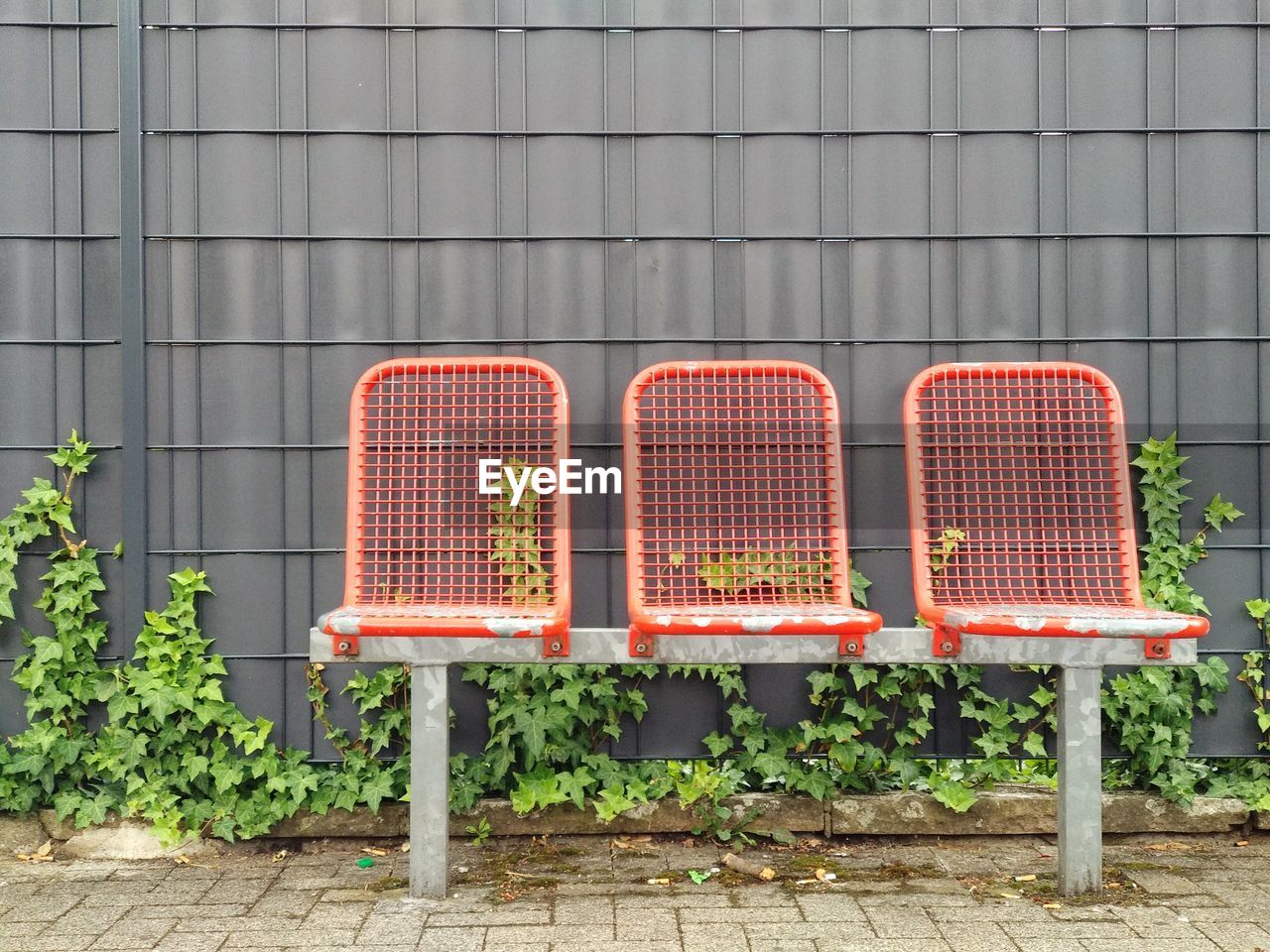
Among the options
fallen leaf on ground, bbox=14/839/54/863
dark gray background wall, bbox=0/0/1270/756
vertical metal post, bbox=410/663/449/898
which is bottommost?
fallen leaf on ground, bbox=14/839/54/863

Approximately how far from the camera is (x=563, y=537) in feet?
8.59

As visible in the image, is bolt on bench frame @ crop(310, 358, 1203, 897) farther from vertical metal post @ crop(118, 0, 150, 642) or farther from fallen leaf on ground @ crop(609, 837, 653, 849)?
vertical metal post @ crop(118, 0, 150, 642)

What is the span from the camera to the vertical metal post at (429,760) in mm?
2404

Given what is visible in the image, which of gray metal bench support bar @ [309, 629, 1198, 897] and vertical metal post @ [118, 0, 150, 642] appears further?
vertical metal post @ [118, 0, 150, 642]

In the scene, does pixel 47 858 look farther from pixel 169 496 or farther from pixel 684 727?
pixel 684 727

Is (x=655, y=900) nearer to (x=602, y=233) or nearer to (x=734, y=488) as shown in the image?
(x=734, y=488)

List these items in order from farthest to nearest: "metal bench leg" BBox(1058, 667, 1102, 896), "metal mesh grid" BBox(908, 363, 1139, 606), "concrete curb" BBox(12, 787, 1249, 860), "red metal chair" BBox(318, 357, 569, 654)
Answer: "concrete curb" BBox(12, 787, 1249, 860) → "metal mesh grid" BBox(908, 363, 1139, 606) → "red metal chair" BBox(318, 357, 569, 654) → "metal bench leg" BBox(1058, 667, 1102, 896)

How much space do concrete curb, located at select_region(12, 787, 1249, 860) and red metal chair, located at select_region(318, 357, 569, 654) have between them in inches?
26.8

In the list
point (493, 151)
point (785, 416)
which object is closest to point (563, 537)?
point (785, 416)

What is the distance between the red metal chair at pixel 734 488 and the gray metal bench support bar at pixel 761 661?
6.3 inches

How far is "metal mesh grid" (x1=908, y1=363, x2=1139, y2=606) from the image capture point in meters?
2.84

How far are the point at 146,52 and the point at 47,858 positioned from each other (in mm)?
2366

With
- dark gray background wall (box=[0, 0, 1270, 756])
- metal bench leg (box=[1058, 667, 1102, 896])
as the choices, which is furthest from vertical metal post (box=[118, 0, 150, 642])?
metal bench leg (box=[1058, 667, 1102, 896])

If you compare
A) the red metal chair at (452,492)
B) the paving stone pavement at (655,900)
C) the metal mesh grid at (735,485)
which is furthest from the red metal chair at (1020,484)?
the red metal chair at (452,492)
